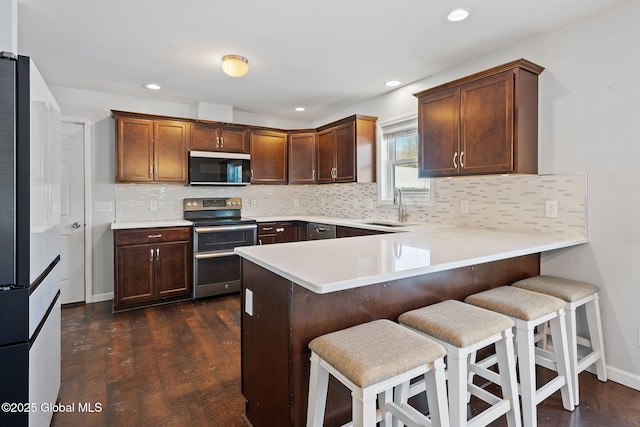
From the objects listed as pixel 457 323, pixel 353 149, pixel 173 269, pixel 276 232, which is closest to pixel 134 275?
pixel 173 269

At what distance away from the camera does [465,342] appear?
133 cm

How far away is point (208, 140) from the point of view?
4223 mm

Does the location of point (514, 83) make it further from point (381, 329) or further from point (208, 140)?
point (208, 140)

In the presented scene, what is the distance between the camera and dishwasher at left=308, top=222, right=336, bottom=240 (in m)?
3.94

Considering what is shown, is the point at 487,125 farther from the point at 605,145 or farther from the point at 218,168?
the point at 218,168

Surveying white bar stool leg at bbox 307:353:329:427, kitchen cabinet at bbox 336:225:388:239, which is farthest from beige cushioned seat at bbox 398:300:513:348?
kitchen cabinet at bbox 336:225:388:239

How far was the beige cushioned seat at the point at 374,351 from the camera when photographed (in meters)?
1.10

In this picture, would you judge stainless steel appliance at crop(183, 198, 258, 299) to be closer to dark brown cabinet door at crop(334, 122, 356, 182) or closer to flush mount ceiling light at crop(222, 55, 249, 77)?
dark brown cabinet door at crop(334, 122, 356, 182)

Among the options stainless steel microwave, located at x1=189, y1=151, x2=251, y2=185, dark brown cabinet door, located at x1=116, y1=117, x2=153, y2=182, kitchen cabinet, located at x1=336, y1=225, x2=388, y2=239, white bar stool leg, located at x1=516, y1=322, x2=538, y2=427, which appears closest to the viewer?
white bar stool leg, located at x1=516, y1=322, x2=538, y2=427

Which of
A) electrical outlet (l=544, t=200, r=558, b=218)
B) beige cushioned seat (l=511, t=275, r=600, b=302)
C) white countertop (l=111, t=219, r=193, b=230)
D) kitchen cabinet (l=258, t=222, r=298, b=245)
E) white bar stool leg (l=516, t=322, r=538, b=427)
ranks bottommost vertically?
white bar stool leg (l=516, t=322, r=538, b=427)

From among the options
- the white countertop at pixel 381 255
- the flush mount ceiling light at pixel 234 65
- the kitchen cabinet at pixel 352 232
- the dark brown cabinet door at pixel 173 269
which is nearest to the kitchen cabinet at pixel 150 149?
the dark brown cabinet door at pixel 173 269

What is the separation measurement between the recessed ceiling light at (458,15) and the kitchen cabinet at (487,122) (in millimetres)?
437

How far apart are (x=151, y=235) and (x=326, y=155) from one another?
92.0 inches

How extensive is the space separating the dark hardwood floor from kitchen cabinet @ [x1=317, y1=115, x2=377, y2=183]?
2097 millimetres
